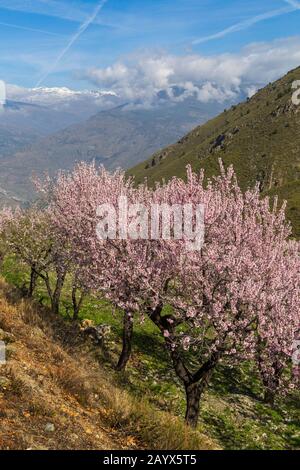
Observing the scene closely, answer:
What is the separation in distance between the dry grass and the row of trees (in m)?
3.68

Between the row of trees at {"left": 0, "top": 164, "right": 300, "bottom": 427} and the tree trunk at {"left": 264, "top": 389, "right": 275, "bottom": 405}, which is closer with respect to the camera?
the row of trees at {"left": 0, "top": 164, "right": 300, "bottom": 427}

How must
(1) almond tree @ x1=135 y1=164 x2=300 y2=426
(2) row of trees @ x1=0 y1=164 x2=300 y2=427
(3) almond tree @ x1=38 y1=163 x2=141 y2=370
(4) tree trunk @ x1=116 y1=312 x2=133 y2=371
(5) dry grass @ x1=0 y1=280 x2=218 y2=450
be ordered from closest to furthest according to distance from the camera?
1. (5) dry grass @ x1=0 y1=280 x2=218 y2=450
2. (1) almond tree @ x1=135 y1=164 x2=300 y2=426
3. (2) row of trees @ x1=0 y1=164 x2=300 y2=427
4. (3) almond tree @ x1=38 y1=163 x2=141 y2=370
5. (4) tree trunk @ x1=116 y1=312 x2=133 y2=371

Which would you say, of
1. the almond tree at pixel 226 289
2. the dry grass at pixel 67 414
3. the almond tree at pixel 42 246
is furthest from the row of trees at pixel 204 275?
the dry grass at pixel 67 414

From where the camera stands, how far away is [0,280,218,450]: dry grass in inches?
391

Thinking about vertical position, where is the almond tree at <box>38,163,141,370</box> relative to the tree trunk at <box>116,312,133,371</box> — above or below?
above

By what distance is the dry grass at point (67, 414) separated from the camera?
9922 millimetres

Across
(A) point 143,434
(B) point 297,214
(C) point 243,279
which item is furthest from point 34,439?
(B) point 297,214

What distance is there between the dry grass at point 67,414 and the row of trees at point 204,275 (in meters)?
3.68

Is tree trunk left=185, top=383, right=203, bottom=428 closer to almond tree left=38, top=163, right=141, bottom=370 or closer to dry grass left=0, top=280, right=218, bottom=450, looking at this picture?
almond tree left=38, top=163, right=141, bottom=370

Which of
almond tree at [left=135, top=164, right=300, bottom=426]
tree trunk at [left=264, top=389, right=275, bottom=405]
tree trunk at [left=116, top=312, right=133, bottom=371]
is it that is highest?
almond tree at [left=135, top=164, right=300, bottom=426]

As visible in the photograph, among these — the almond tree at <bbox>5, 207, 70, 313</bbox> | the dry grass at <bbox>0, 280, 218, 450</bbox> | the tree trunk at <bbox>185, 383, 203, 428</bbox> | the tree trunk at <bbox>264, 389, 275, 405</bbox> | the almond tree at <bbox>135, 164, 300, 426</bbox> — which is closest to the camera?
the dry grass at <bbox>0, 280, 218, 450</bbox>

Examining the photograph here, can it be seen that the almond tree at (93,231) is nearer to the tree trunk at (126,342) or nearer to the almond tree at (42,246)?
the tree trunk at (126,342)

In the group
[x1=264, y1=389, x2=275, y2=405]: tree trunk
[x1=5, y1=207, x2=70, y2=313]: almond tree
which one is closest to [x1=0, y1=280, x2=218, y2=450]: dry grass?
[x1=5, y1=207, x2=70, y2=313]: almond tree

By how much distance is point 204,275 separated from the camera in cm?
1638
